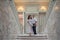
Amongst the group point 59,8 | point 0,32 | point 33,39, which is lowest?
point 33,39

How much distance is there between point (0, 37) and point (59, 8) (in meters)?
1.54

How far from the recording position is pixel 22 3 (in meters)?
13.9

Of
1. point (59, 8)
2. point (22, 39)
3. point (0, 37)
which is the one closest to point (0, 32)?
point (0, 37)

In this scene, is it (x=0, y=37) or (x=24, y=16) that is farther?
(x=24, y=16)

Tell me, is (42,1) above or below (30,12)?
above

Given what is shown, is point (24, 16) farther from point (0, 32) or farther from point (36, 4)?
point (0, 32)

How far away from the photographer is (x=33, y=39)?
6.27 metres

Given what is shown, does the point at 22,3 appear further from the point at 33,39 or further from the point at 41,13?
the point at 33,39

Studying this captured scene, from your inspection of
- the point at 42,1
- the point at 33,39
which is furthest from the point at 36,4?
the point at 33,39

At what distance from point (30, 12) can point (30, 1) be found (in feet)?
3.05

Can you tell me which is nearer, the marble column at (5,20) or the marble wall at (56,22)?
the marble column at (5,20)

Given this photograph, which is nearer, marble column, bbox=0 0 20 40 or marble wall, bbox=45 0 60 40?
marble column, bbox=0 0 20 40

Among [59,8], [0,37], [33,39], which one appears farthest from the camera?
[33,39]

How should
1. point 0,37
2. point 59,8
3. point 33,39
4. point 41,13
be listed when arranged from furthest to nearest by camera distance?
point 41,13 < point 33,39 < point 59,8 < point 0,37
